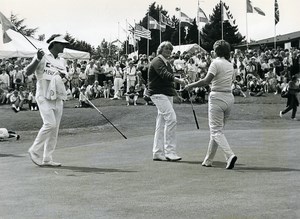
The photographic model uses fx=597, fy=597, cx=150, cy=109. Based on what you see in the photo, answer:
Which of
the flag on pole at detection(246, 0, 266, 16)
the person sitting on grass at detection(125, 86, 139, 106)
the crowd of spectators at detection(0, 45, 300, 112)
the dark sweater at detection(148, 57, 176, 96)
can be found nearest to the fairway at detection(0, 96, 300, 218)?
the dark sweater at detection(148, 57, 176, 96)

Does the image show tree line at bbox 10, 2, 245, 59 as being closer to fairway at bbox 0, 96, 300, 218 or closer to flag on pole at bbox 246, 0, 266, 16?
flag on pole at bbox 246, 0, 266, 16

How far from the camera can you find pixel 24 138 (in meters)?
17.2

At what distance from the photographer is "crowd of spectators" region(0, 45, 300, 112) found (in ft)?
93.4

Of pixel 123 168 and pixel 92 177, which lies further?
pixel 123 168

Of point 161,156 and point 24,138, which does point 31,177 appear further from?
point 24,138

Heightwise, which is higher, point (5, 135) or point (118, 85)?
point (118, 85)

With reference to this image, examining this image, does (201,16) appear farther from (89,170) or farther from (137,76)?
(89,170)

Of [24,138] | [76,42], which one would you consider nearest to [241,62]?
[24,138]

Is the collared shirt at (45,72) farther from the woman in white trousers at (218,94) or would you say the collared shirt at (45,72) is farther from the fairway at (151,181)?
the woman in white trousers at (218,94)

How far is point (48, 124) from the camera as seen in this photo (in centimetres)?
1027

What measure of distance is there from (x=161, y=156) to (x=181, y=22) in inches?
1280

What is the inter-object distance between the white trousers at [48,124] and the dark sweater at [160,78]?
1.82 m

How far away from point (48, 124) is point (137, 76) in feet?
63.3

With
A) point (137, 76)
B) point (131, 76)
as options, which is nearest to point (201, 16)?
point (137, 76)
